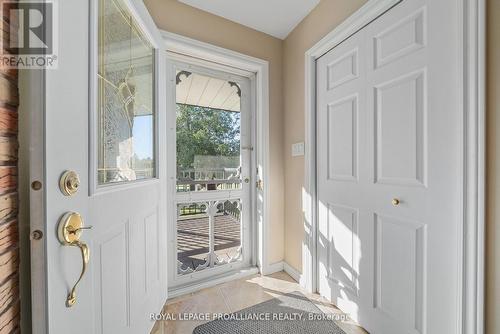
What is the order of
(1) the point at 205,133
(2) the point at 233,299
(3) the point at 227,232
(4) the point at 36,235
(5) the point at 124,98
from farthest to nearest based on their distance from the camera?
1. (3) the point at 227,232
2. (1) the point at 205,133
3. (2) the point at 233,299
4. (5) the point at 124,98
5. (4) the point at 36,235

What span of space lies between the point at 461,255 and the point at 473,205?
0.74 feet

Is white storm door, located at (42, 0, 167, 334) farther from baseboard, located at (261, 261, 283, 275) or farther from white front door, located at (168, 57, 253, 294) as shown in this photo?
baseboard, located at (261, 261, 283, 275)

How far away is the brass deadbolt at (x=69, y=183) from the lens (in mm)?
619

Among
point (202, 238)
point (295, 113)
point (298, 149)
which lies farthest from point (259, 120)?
point (202, 238)

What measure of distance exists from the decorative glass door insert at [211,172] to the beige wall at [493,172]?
169cm

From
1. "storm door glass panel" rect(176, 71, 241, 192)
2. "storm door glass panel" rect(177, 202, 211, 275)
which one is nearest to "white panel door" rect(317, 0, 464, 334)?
"storm door glass panel" rect(176, 71, 241, 192)

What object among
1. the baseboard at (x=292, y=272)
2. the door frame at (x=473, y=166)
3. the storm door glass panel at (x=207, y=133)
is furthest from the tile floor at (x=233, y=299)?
the storm door glass panel at (x=207, y=133)

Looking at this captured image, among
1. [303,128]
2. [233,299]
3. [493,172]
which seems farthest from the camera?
[303,128]

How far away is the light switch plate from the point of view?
6.27 feet

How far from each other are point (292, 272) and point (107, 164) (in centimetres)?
186

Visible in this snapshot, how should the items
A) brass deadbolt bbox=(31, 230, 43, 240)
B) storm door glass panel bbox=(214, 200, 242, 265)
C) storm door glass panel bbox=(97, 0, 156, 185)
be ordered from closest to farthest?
brass deadbolt bbox=(31, 230, 43, 240)
storm door glass panel bbox=(97, 0, 156, 185)
storm door glass panel bbox=(214, 200, 242, 265)

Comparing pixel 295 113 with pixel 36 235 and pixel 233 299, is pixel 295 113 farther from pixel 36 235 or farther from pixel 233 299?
pixel 36 235

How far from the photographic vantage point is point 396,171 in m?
1.21

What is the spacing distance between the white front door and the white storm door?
33 centimetres
